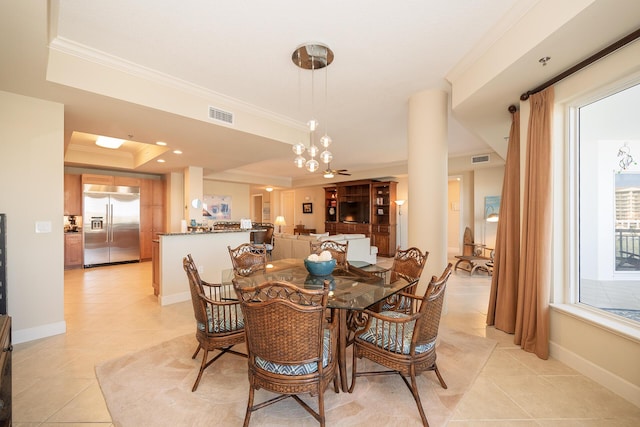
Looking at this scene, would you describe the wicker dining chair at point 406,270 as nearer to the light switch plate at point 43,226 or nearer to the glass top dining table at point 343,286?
the glass top dining table at point 343,286

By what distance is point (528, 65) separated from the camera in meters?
2.25

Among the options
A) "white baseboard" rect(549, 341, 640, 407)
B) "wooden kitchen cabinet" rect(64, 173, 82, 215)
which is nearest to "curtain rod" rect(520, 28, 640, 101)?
"white baseboard" rect(549, 341, 640, 407)

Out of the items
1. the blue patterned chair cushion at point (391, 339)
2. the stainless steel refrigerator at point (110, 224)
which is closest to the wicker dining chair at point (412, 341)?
the blue patterned chair cushion at point (391, 339)

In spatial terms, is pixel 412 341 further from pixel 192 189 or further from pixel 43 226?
pixel 192 189

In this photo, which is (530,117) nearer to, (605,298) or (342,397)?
(605,298)

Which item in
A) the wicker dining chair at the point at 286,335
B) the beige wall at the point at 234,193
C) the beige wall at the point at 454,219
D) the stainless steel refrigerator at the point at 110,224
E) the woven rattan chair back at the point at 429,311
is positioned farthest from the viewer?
the beige wall at the point at 454,219

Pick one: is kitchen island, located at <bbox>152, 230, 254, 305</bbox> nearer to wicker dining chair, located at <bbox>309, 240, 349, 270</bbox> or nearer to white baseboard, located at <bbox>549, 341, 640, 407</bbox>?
wicker dining chair, located at <bbox>309, 240, 349, 270</bbox>

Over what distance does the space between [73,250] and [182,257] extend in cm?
424

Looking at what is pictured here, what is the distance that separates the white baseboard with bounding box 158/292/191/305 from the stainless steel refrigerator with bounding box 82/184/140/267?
158 inches

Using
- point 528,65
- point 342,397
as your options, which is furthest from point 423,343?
point 528,65

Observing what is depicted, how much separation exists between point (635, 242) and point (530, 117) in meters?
1.34

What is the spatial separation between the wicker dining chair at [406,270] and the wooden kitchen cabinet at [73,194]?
756cm

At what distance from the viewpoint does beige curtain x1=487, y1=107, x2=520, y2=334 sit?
2957 millimetres

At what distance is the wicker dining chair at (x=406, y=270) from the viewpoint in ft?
8.55
